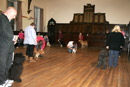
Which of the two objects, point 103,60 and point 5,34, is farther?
point 103,60

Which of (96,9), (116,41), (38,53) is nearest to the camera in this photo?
(116,41)

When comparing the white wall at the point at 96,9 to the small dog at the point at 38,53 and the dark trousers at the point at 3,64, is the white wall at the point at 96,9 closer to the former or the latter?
the small dog at the point at 38,53

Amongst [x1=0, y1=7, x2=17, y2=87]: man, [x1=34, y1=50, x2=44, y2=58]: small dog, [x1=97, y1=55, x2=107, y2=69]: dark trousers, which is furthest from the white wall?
[x1=0, y1=7, x2=17, y2=87]: man

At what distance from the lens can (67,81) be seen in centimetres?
368

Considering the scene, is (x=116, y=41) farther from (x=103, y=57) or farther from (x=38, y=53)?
(x=38, y=53)

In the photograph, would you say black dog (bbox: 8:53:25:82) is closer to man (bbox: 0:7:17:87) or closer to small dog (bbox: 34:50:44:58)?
man (bbox: 0:7:17:87)

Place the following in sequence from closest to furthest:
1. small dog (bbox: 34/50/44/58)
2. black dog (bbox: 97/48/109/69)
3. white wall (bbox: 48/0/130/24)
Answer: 1. black dog (bbox: 97/48/109/69)
2. small dog (bbox: 34/50/44/58)
3. white wall (bbox: 48/0/130/24)

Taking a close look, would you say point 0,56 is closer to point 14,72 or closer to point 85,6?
point 14,72

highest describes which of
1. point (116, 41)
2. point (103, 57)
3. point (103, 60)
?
point (116, 41)

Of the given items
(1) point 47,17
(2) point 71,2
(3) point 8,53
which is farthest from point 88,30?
(3) point 8,53

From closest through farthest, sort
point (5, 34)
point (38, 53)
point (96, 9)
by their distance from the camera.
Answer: point (5, 34) → point (38, 53) → point (96, 9)

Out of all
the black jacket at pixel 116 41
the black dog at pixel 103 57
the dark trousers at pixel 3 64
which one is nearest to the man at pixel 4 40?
the dark trousers at pixel 3 64

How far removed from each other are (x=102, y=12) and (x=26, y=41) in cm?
1131

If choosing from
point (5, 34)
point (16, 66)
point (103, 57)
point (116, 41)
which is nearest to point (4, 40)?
point (5, 34)
